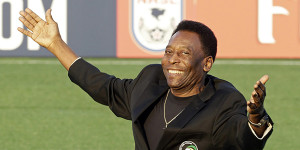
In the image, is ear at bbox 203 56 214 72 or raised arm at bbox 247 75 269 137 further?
ear at bbox 203 56 214 72

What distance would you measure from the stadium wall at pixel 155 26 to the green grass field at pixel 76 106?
0.29 metres

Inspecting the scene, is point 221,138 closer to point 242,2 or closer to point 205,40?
point 205,40

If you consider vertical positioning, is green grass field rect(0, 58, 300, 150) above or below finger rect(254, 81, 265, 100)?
below

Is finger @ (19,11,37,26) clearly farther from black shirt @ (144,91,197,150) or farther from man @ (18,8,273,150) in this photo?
black shirt @ (144,91,197,150)

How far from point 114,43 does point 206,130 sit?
11.9 meters

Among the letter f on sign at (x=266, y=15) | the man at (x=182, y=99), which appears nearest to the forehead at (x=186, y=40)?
the man at (x=182, y=99)

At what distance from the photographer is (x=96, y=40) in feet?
51.4

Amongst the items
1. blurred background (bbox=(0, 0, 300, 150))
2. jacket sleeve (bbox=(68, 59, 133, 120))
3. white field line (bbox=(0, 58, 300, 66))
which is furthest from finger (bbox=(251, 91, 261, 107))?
white field line (bbox=(0, 58, 300, 66))

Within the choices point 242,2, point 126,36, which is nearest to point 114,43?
point 126,36

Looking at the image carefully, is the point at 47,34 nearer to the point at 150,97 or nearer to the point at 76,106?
the point at 150,97

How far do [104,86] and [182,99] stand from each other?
55cm

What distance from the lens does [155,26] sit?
15234 millimetres

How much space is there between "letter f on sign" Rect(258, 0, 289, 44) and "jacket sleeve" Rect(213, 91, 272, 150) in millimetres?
11787

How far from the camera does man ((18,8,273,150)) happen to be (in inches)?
151
